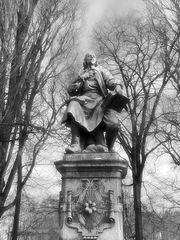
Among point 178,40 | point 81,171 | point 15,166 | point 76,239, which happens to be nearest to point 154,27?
point 178,40

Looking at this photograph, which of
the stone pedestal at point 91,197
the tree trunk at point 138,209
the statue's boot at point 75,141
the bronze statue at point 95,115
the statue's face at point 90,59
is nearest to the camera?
the stone pedestal at point 91,197

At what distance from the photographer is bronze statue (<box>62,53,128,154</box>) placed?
19.3 feet

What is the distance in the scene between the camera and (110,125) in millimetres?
5906

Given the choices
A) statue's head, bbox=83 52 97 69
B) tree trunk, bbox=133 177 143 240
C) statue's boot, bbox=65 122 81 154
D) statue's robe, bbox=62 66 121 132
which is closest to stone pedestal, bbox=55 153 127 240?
statue's boot, bbox=65 122 81 154

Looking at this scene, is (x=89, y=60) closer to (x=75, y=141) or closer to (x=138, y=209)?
(x=75, y=141)

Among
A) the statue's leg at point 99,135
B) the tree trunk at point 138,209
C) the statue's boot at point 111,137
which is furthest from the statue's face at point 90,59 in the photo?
the tree trunk at point 138,209

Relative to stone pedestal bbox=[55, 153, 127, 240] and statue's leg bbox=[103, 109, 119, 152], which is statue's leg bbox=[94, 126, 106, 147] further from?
stone pedestal bbox=[55, 153, 127, 240]

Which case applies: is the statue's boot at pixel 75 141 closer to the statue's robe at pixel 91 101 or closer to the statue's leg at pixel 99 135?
the statue's robe at pixel 91 101

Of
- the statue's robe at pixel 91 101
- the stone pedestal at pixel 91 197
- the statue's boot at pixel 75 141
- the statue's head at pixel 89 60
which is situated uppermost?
the statue's head at pixel 89 60

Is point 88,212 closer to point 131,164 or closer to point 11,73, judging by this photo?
point 11,73

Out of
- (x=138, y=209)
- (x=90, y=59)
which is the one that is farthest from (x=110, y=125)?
(x=138, y=209)

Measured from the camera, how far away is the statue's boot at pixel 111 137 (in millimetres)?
5986

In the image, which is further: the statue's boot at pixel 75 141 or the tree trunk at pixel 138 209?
the tree trunk at pixel 138 209

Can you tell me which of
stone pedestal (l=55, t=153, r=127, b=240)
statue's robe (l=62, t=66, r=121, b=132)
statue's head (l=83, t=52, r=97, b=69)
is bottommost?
stone pedestal (l=55, t=153, r=127, b=240)
